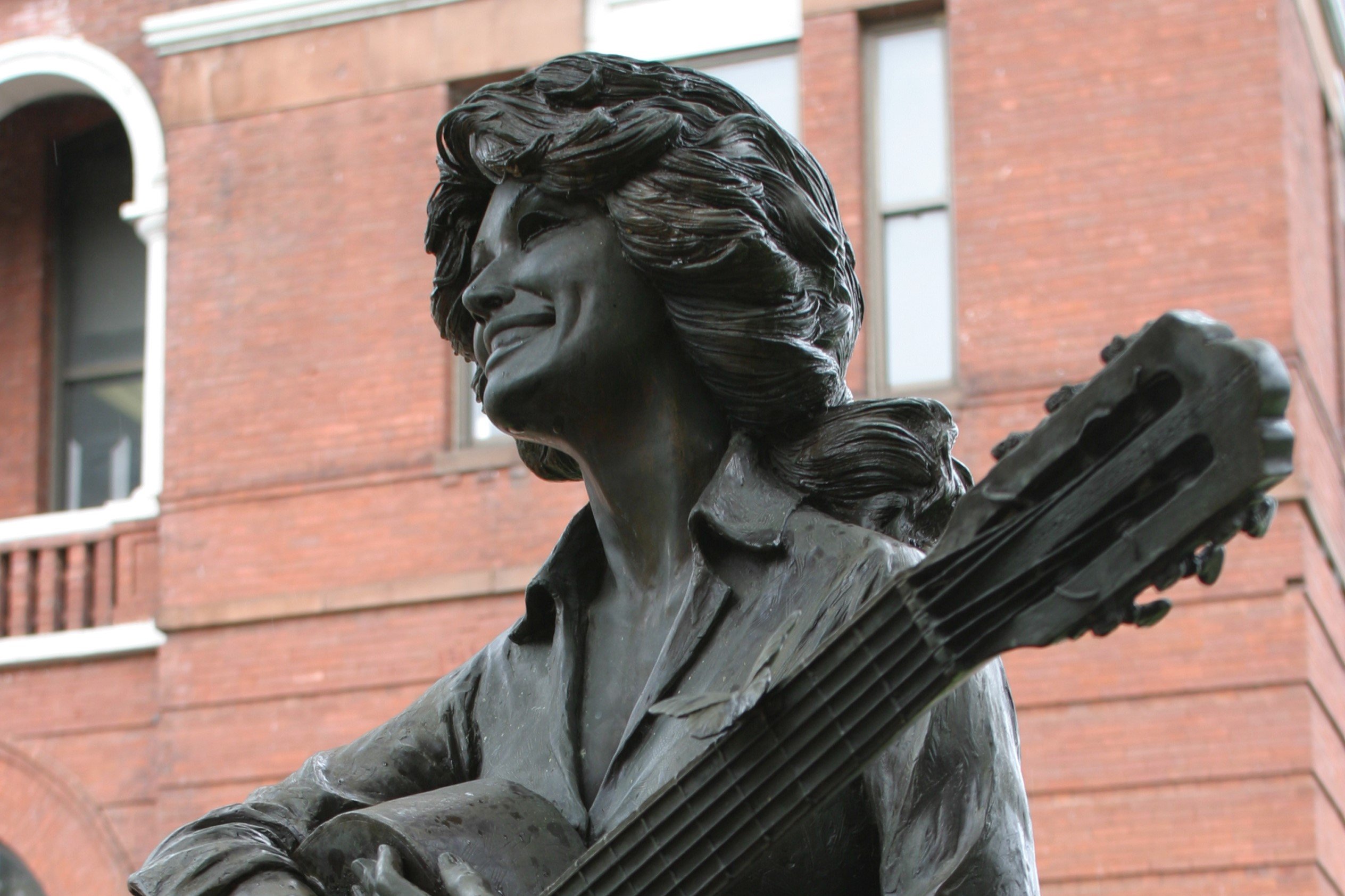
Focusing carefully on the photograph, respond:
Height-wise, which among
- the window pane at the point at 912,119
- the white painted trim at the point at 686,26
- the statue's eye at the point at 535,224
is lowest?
the statue's eye at the point at 535,224

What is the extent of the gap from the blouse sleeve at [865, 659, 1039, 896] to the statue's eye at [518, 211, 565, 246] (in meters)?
0.77

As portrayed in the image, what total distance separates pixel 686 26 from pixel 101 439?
5482 mm

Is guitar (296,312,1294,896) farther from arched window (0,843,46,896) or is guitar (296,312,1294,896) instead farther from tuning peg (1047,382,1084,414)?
arched window (0,843,46,896)

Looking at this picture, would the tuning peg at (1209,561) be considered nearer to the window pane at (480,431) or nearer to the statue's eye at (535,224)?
the statue's eye at (535,224)

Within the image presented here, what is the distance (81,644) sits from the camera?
51.8ft

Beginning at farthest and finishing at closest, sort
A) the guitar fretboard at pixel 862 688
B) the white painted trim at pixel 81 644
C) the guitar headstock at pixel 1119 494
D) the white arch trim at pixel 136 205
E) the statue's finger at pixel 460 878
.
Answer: the white arch trim at pixel 136 205 → the white painted trim at pixel 81 644 → the statue's finger at pixel 460 878 → the guitar fretboard at pixel 862 688 → the guitar headstock at pixel 1119 494

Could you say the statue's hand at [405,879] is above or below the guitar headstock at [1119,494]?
below

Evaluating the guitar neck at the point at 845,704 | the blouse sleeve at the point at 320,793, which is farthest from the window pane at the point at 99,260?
the guitar neck at the point at 845,704

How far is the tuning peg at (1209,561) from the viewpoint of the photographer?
2121mm

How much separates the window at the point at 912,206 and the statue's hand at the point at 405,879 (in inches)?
463

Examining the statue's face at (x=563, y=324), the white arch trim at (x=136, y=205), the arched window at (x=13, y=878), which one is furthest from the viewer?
the white arch trim at (x=136, y=205)

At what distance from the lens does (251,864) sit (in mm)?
2666

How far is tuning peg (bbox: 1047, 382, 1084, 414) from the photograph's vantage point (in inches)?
87.8

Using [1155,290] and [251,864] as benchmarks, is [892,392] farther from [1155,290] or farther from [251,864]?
[251,864]
